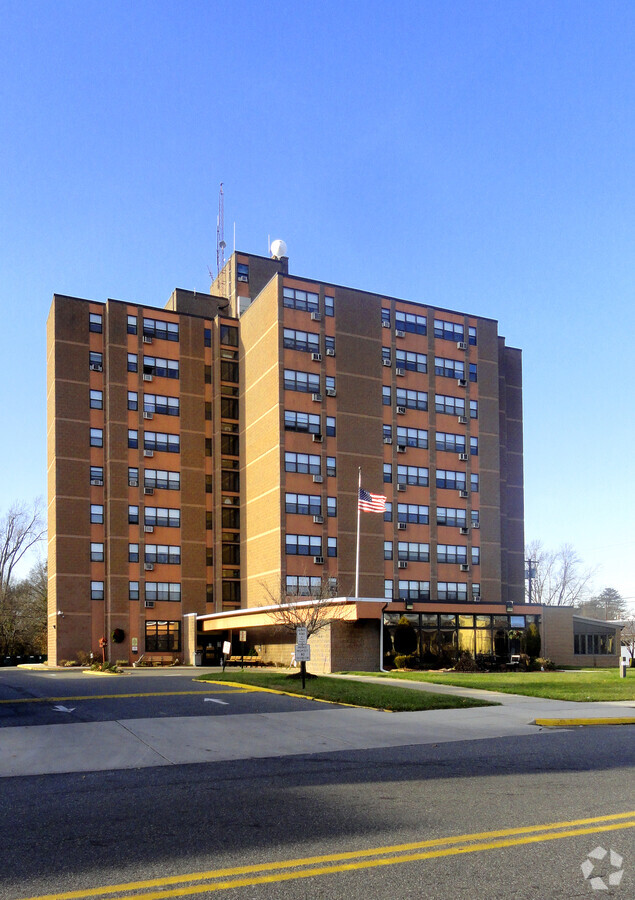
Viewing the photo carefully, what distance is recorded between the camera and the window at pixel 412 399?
69062 mm

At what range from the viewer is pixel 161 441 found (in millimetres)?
71250

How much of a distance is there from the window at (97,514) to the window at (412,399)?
24.6 meters

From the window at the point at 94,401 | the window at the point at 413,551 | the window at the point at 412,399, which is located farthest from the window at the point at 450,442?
the window at the point at 94,401

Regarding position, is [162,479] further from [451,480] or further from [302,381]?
[451,480]

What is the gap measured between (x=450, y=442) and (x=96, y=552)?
1150 inches

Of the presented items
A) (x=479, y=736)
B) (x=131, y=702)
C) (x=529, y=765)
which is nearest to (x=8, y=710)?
(x=131, y=702)

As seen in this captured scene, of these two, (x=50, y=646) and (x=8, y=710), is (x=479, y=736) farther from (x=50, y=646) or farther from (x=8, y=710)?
(x=50, y=646)

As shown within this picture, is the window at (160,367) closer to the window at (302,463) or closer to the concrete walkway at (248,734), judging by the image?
the window at (302,463)

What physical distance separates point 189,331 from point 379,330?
1627cm

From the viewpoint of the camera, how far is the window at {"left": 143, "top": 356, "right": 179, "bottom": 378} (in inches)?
2813

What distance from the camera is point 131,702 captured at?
75.8 ft

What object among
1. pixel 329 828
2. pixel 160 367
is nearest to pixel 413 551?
pixel 160 367

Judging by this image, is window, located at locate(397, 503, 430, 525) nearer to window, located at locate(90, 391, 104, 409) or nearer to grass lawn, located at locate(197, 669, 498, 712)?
window, located at locate(90, 391, 104, 409)

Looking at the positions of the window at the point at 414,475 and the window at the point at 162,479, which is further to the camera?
the window at the point at 162,479
